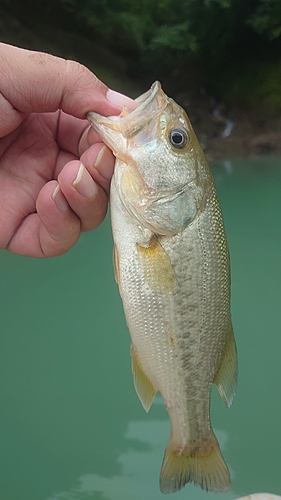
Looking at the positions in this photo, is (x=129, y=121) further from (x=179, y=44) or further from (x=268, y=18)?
(x=268, y=18)

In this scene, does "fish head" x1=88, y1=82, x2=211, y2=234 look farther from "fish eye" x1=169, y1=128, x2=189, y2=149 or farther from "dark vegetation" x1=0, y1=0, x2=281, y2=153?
"dark vegetation" x1=0, y1=0, x2=281, y2=153

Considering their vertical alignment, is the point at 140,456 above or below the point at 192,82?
below

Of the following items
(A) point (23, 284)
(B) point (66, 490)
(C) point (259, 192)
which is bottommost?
(B) point (66, 490)

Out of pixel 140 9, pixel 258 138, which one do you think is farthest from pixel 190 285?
pixel 140 9

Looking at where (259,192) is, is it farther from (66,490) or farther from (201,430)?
(201,430)

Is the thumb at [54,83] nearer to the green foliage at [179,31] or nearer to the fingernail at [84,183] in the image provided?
the fingernail at [84,183]

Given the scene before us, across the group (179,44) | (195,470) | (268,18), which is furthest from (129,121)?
(268,18)
